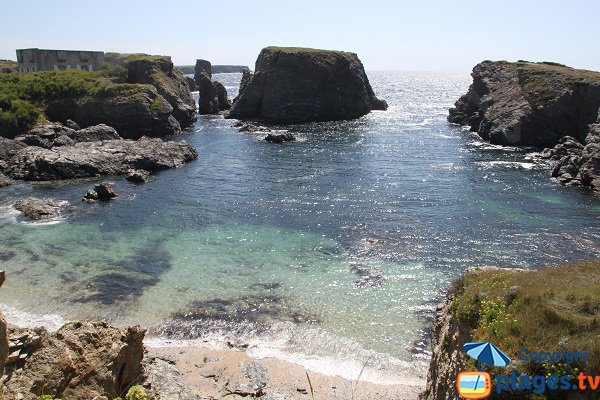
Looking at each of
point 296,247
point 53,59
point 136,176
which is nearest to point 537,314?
point 296,247

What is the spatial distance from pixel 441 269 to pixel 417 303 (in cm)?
688

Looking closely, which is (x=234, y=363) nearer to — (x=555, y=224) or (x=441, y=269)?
(x=441, y=269)

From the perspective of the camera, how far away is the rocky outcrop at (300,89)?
424ft

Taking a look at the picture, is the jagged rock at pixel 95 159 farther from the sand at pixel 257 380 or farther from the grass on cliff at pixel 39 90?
the sand at pixel 257 380

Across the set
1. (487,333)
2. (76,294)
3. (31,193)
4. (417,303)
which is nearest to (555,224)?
(417,303)

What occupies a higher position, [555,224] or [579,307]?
[579,307]

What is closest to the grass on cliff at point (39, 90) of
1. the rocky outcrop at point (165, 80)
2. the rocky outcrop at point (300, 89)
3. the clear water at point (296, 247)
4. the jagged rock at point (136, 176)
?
the rocky outcrop at point (165, 80)

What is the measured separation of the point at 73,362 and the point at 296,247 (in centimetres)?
2917

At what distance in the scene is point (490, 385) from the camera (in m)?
13.7

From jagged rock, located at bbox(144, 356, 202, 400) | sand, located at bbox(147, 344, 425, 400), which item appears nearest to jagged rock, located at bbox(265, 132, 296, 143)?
sand, located at bbox(147, 344, 425, 400)

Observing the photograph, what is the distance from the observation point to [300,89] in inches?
5148

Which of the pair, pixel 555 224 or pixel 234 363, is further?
pixel 555 224

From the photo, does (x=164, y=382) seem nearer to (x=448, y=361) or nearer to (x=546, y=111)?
(x=448, y=361)

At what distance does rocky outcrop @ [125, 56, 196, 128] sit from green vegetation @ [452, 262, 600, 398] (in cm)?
10852
